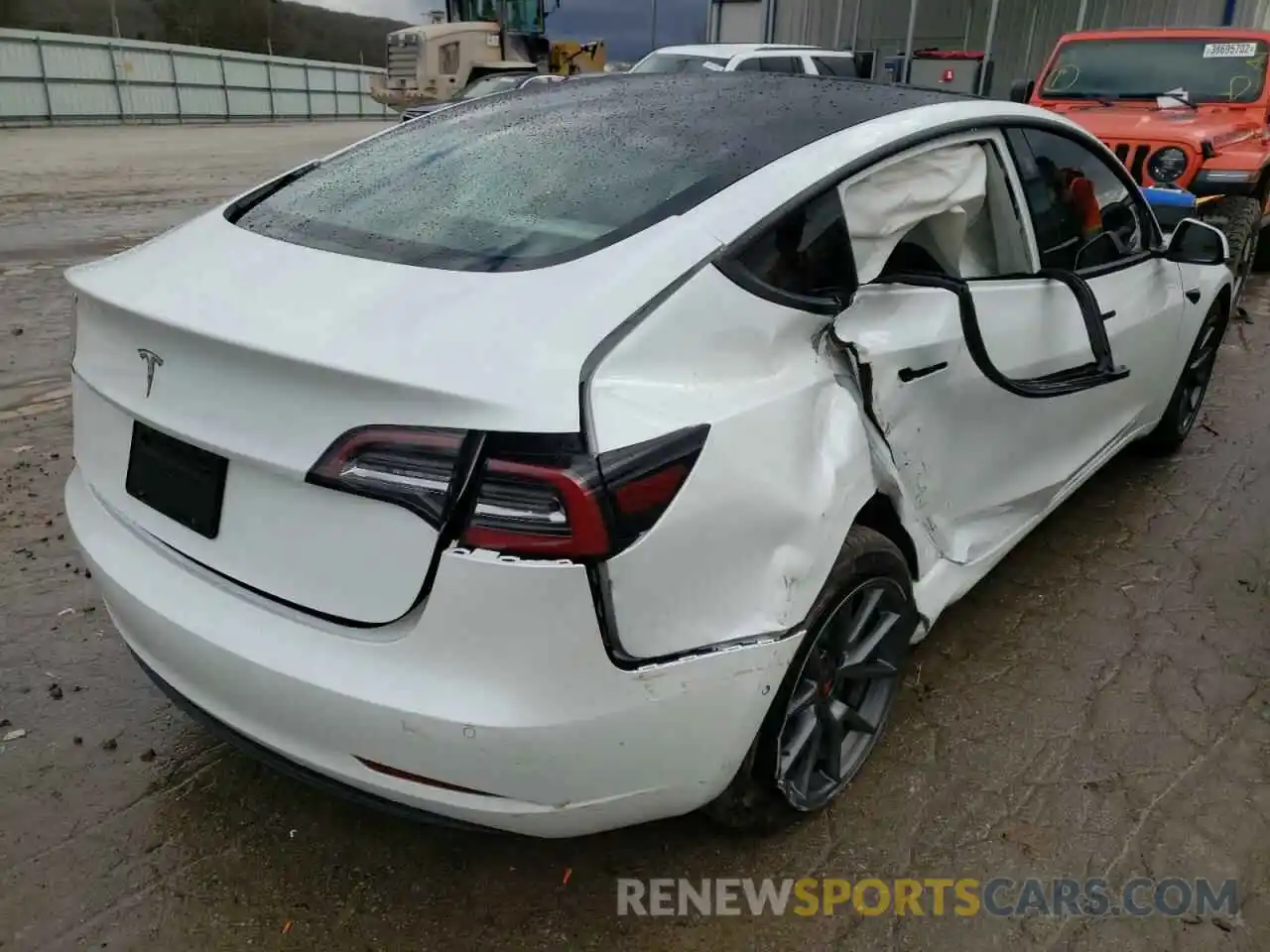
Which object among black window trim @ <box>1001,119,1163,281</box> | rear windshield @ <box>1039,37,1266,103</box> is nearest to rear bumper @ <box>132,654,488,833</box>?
black window trim @ <box>1001,119,1163,281</box>

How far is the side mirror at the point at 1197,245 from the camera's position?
146 inches

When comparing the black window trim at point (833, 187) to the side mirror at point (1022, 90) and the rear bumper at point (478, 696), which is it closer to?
the rear bumper at point (478, 696)

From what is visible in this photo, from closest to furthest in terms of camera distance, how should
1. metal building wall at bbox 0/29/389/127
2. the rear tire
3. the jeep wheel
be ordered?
the rear tire
the jeep wheel
metal building wall at bbox 0/29/389/127

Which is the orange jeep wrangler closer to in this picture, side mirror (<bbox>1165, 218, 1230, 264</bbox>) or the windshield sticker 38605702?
the windshield sticker 38605702

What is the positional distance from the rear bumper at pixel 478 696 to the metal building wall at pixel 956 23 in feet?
73.4

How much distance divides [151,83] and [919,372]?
3715 cm

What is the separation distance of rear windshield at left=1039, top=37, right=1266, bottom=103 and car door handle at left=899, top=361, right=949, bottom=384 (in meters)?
7.05

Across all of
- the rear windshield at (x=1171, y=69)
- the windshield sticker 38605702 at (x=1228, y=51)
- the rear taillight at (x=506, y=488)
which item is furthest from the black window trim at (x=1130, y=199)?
the windshield sticker 38605702 at (x=1228, y=51)

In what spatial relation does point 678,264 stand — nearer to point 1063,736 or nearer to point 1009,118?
point 1009,118

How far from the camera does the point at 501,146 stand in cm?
258

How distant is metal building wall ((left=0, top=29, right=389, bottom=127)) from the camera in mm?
28422

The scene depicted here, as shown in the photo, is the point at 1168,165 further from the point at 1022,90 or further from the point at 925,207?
the point at 925,207

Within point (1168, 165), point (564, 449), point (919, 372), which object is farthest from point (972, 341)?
point (1168, 165)

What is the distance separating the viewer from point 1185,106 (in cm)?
773
